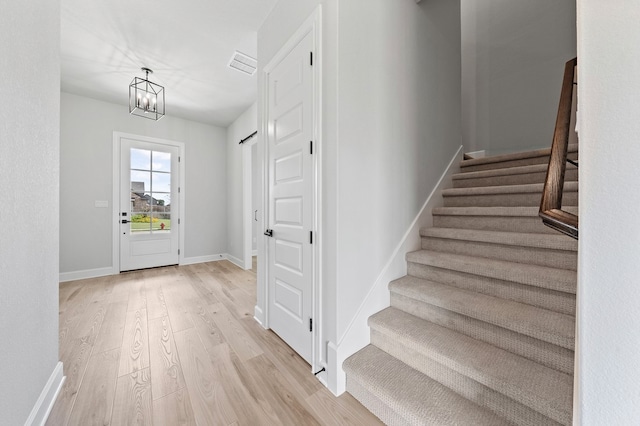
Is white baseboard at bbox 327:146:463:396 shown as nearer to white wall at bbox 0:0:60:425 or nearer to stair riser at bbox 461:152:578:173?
stair riser at bbox 461:152:578:173

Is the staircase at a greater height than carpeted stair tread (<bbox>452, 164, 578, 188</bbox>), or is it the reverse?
carpeted stair tread (<bbox>452, 164, 578, 188</bbox>)

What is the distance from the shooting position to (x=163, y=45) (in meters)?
2.62

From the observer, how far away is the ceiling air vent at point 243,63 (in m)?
2.83

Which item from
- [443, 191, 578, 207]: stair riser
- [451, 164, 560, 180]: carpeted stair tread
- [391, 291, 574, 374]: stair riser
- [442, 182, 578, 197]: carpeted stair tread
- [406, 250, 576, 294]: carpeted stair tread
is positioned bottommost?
[391, 291, 574, 374]: stair riser

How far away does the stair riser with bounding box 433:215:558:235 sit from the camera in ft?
5.56

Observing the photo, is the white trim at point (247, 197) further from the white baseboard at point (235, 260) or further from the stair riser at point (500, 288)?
the stair riser at point (500, 288)

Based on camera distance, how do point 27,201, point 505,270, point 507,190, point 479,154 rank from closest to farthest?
point 27,201, point 505,270, point 507,190, point 479,154

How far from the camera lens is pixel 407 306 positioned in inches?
66.1

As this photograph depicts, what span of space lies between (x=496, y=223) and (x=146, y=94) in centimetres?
375

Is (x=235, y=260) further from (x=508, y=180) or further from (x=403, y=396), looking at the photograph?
(x=508, y=180)

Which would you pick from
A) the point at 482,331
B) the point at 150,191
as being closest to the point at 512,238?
the point at 482,331

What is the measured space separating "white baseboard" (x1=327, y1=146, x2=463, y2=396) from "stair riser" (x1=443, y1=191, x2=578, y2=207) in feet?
0.57

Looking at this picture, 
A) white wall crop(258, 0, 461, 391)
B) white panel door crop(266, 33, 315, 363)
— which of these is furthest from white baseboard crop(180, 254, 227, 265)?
white wall crop(258, 0, 461, 391)
